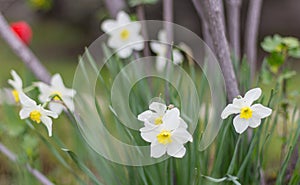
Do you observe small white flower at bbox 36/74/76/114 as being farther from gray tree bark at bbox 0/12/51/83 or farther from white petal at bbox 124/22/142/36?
white petal at bbox 124/22/142/36

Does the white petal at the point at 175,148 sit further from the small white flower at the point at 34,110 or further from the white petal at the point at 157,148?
the small white flower at the point at 34,110

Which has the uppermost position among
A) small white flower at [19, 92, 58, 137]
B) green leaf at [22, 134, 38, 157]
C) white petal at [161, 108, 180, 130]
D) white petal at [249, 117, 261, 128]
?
green leaf at [22, 134, 38, 157]

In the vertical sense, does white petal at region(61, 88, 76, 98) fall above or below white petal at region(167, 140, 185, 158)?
above

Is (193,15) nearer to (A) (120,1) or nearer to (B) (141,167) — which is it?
(A) (120,1)

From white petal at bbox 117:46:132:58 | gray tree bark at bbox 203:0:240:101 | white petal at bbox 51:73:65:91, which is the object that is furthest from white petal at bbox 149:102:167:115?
white petal at bbox 117:46:132:58

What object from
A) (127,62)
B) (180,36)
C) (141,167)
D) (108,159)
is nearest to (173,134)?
(141,167)

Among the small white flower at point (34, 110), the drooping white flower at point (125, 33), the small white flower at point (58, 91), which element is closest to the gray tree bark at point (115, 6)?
the drooping white flower at point (125, 33)
